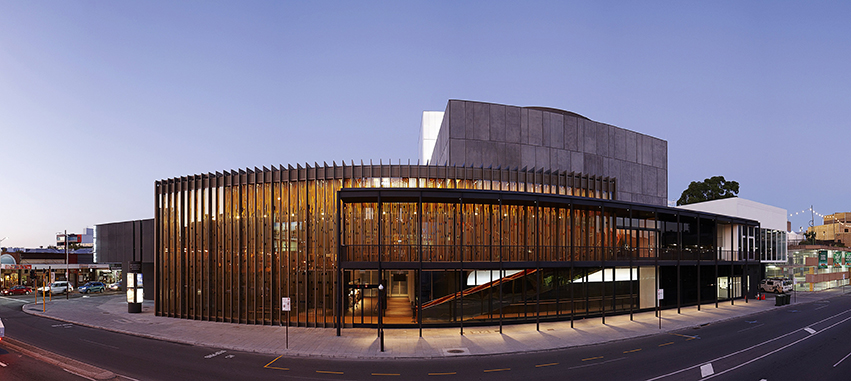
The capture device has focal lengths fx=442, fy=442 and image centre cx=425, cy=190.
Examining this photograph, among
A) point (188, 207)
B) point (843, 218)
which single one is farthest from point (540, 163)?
point (843, 218)

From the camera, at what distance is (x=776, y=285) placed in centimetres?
4919

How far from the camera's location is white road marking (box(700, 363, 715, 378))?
1645 cm

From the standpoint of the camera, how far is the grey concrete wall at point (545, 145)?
3794cm

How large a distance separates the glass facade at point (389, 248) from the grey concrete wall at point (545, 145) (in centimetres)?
734

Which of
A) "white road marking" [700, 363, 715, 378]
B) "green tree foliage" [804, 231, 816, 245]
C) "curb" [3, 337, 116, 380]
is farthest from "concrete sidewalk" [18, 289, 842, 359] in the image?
"green tree foliage" [804, 231, 816, 245]

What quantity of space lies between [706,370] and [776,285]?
1691 inches

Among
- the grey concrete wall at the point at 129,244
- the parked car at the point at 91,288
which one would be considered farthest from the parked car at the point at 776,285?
the parked car at the point at 91,288

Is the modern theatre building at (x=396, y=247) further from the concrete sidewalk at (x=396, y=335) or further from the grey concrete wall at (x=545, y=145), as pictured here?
the grey concrete wall at (x=545, y=145)

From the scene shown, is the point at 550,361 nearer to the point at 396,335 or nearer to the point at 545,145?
the point at 396,335

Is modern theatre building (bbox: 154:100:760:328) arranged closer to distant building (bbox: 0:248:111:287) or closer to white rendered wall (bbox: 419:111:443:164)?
white rendered wall (bbox: 419:111:443:164)

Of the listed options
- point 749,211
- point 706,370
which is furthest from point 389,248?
point 749,211

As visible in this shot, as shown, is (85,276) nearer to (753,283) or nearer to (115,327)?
(115,327)

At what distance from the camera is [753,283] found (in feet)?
155

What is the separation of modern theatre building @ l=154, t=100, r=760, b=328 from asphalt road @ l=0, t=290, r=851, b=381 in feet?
17.6
